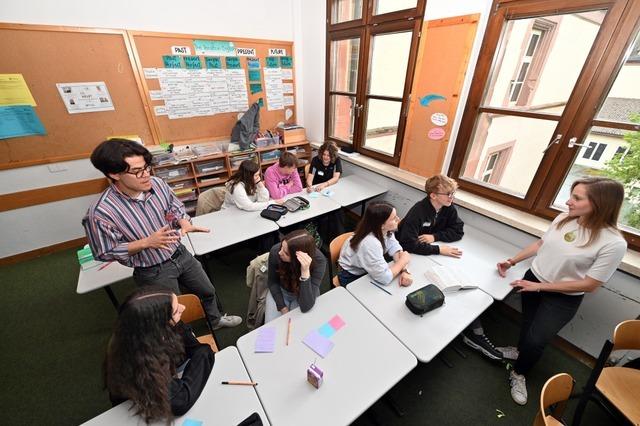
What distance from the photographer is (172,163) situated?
11.4 ft

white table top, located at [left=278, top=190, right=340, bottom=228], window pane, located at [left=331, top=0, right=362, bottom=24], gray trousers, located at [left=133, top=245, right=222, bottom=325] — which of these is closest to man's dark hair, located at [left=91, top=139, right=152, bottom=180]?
gray trousers, located at [left=133, top=245, right=222, bottom=325]

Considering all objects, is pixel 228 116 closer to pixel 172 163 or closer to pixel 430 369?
pixel 172 163

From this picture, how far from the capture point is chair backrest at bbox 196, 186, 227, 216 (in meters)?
2.90

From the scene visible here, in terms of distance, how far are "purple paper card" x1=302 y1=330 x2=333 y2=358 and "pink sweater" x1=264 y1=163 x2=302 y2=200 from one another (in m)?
1.89

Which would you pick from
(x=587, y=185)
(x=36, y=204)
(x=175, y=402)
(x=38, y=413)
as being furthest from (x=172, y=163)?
(x=587, y=185)

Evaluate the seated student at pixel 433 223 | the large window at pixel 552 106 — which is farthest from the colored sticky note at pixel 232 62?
the seated student at pixel 433 223

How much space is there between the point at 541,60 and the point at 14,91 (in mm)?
5150

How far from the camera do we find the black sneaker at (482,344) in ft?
6.79

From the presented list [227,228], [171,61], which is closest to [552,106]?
[227,228]

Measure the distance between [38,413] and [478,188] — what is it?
3.96 m

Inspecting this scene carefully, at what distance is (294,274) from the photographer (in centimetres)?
170

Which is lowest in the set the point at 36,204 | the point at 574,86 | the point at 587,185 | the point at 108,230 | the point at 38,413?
the point at 38,413

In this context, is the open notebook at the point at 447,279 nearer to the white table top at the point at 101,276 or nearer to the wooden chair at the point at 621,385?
the wooden chair at the point at 621,385

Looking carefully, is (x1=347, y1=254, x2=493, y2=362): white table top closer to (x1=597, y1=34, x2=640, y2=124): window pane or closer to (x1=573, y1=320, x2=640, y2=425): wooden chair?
(x1=573, y1=320, x2=640, y2=425): wooden chair
